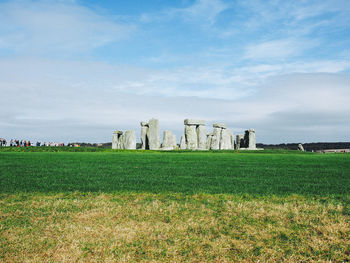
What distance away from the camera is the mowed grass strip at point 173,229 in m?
3.53

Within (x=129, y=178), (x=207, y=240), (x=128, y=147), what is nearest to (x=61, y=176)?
(x=129, y=178)

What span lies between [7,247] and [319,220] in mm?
4227

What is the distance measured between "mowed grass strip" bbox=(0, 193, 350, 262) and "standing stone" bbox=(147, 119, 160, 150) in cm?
2187

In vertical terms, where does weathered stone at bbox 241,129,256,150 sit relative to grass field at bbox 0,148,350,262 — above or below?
above

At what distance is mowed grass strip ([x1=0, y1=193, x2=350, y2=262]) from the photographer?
3.53 m

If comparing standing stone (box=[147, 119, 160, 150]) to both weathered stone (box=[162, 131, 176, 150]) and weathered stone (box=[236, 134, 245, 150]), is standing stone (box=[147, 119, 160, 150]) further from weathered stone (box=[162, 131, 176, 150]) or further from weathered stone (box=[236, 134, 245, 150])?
weathered stone (box=[236, 134, 245, 150])

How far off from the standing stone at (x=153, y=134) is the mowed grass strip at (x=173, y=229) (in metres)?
21.9

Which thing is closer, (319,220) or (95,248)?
(95,248)

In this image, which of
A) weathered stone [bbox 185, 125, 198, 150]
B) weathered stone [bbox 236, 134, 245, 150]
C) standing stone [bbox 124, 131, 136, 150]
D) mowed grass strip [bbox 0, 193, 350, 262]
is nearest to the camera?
mowed grass strip [bbox 0, 193, 350, 262]

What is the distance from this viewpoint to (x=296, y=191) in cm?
649

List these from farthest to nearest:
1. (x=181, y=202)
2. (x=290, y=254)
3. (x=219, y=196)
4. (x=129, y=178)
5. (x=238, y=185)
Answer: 1. (x=129, y=178)
2. (x=238, y=185)
3. (x=219, y=196)
4. (x=181, y=202)
5. (x=290, y=254)

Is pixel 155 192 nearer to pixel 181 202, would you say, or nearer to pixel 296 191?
pixel 181 202

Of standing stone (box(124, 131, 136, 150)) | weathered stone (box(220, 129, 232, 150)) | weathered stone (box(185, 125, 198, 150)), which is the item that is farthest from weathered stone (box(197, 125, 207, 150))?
standing stone (box(124, 131, 136, 150))

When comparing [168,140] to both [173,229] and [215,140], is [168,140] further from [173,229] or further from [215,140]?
[173,229]
